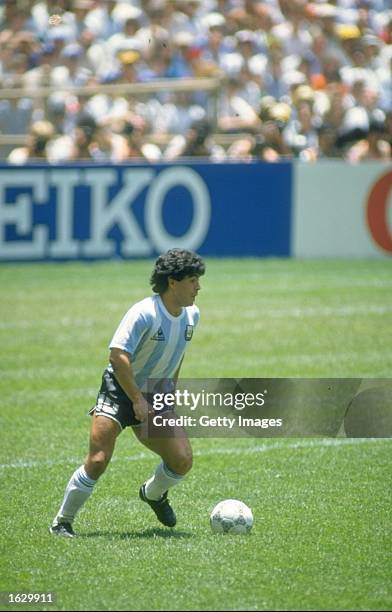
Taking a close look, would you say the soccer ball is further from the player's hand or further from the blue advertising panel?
the blue advertising panel

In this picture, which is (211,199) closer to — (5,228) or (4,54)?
(5,228)

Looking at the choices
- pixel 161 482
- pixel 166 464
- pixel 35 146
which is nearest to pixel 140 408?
pixel 166 464

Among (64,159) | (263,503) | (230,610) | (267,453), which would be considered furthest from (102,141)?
(230,610)

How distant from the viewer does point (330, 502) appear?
7.36m

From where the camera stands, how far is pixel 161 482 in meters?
6.77

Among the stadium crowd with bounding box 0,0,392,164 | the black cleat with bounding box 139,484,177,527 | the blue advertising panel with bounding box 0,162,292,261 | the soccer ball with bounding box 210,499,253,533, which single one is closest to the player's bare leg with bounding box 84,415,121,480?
the black cleat with bounding box 139,484,177,527

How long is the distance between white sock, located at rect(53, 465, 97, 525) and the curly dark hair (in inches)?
43.7

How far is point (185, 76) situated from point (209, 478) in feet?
42.4

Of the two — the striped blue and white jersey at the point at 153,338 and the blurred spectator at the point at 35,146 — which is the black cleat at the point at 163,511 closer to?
the striped blue and white jersey at the point at 153,338

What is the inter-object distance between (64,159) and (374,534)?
13147 mm

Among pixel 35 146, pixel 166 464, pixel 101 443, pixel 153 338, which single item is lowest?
pixel 166 464

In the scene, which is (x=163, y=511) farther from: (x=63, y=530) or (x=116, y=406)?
(x=116, y=406)

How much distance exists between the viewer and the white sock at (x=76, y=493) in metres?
6.44

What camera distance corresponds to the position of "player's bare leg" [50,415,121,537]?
21.0 ft
